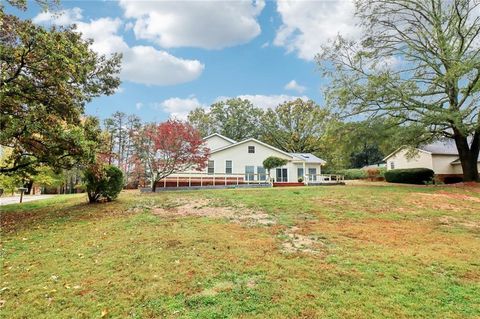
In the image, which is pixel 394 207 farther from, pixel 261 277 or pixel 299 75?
pixel 299 75

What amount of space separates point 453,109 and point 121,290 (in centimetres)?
1847

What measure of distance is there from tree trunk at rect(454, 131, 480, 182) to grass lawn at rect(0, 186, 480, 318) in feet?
35.8

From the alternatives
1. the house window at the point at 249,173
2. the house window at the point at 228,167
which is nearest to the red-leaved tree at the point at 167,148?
the house window at the point at 228,167

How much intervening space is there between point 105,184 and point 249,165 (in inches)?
716

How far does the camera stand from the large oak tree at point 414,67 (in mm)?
17125

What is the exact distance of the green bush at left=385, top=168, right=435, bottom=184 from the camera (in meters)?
24.6

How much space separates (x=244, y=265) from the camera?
A: 5.25m

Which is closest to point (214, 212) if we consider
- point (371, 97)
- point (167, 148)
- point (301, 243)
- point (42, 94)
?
point (301, 243)

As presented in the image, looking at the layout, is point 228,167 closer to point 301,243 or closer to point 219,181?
point 219,181

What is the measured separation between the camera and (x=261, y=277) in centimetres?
474

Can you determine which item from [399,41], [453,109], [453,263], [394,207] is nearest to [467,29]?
[399,41]

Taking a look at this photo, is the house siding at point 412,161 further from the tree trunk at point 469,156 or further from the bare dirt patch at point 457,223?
the bare dirt patch at point 457,223

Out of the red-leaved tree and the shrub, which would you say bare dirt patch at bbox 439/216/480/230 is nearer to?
the shrub

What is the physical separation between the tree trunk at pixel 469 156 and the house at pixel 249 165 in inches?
521
